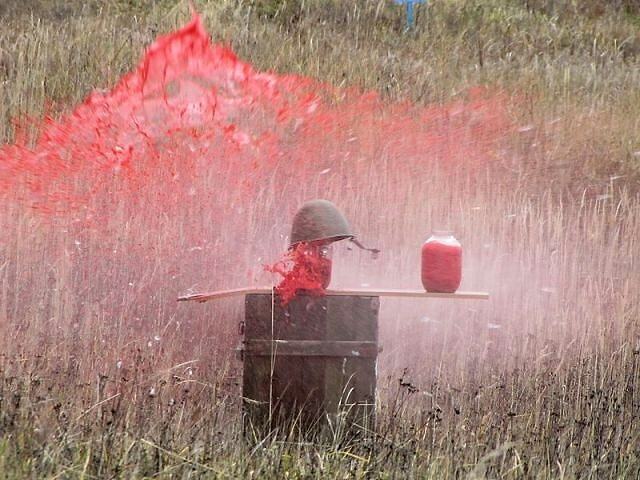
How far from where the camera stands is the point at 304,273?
380 centimetres

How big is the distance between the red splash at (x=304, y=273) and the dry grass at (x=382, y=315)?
1.57 ft

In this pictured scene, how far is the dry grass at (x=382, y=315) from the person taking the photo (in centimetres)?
354

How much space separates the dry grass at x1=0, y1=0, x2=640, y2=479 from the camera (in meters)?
3.54

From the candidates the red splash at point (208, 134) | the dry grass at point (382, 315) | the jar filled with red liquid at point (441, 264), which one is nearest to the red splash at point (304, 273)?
the jar filled with red liquid at point (441, 264)

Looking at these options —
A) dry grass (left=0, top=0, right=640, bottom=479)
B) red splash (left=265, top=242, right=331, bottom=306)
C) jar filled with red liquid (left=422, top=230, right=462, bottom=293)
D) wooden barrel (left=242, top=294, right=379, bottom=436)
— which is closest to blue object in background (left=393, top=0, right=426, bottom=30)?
dry grass (left=0, top=0, right=640, bottom=479)

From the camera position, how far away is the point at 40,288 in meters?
4.89

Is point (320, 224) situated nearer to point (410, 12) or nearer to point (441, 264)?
point (441, 264)

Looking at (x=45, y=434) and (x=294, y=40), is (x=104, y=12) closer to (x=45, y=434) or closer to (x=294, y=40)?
(x=294, y=40)

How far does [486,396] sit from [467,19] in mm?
6980

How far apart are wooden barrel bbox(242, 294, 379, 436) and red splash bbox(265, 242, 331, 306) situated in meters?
0.03

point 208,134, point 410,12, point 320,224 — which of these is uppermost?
point 410,12

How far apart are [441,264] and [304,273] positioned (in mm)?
492

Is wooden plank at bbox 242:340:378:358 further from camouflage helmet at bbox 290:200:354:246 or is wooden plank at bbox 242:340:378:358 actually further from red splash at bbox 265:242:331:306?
camouflage helmet at bbox 290:200:354:246

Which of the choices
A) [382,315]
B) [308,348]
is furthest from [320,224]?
[382,315]
